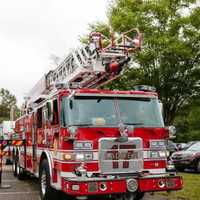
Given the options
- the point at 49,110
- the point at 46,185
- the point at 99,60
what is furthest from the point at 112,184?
the point at 99,60

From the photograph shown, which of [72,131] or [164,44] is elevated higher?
[164,44]

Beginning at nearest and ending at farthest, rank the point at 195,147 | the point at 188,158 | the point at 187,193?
the point at 187,193
the point at 188,158
the point at 195,147

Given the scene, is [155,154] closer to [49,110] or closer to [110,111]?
[110,111]

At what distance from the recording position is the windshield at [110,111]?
344 inches

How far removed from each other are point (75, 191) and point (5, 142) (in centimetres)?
834

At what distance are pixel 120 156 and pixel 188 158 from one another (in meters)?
9.70

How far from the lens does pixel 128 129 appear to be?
29.0 ft

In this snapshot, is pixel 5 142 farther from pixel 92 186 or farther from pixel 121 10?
pixel 121 10

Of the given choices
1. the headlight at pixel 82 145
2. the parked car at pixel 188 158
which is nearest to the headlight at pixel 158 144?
the headlight at pixel 82 145

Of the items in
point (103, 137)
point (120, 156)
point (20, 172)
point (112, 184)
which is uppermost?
point (103, 137)

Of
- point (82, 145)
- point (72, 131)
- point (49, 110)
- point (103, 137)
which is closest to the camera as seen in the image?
point (72, 131)

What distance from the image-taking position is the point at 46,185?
9469 millimetres

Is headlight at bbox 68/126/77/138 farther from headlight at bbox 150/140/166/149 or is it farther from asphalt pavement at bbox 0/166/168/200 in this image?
asphalt pavement at bbox 0/166/168/200

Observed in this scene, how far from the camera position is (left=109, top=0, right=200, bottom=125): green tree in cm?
2470
